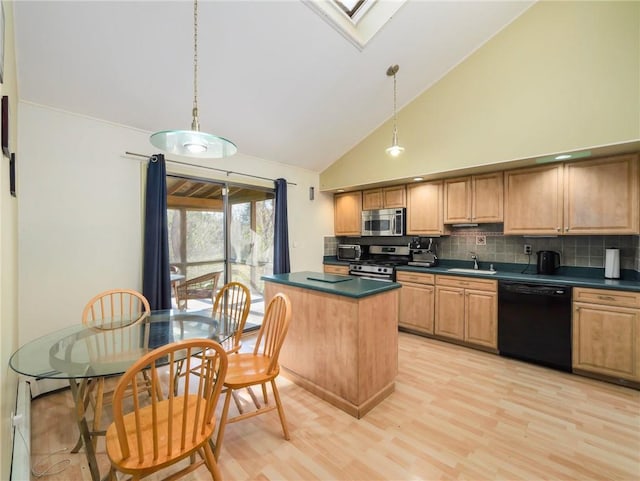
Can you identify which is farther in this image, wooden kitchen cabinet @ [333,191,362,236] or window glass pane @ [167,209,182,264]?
wooden kitchen cabinet @ [333,191,362,236]

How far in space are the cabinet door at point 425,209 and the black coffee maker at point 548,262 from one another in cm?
111

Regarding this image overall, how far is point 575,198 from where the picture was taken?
292cm

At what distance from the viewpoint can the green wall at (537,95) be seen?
246 cm

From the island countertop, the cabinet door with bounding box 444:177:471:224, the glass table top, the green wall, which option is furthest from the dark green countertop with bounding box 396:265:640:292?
the glass table top

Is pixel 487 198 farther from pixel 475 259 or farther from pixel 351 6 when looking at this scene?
pixel 351 6

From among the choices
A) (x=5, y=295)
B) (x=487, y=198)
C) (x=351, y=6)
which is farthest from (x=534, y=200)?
(x=5, y=295)

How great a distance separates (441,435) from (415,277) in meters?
2.12

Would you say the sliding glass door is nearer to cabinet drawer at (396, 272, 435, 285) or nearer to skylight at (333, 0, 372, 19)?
cabinet drawer at (396, 272, 435, 285)

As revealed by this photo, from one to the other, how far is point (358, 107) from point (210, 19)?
200cm

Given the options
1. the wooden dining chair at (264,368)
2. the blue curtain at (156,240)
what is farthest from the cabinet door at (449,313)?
the blue curtain at (156,240)

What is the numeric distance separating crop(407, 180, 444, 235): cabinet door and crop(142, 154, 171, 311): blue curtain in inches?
124

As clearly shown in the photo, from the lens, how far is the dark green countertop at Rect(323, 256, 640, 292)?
2.65 m

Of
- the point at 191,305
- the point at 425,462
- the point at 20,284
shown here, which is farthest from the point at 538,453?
the point at 20,284

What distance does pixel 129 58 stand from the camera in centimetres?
237
